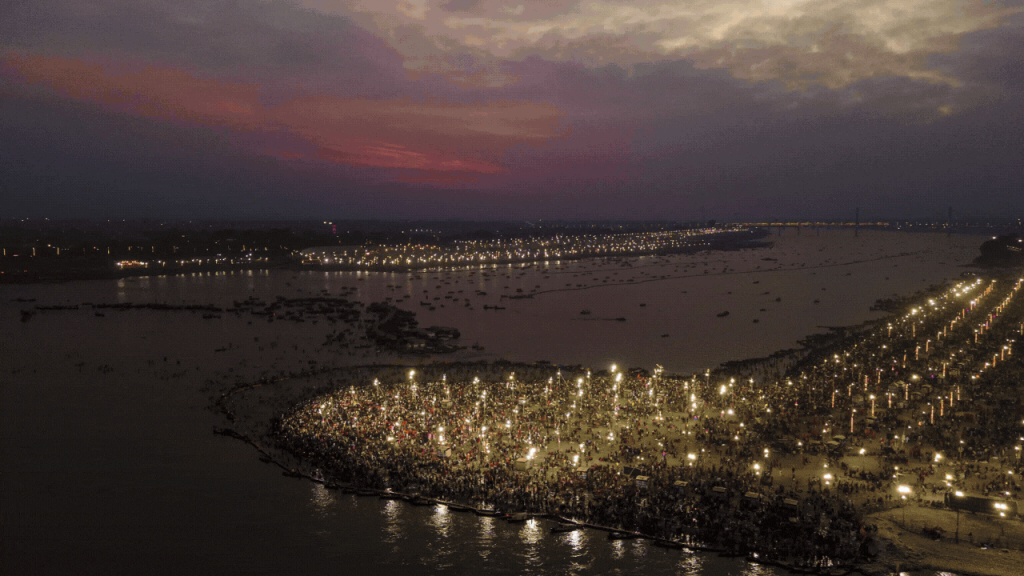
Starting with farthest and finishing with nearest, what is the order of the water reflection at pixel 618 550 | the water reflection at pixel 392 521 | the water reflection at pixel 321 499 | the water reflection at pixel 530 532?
the water reflection at pixel 321 499 < the water reflection at pixel 392 521 < the water reflection at pixel 530 532 < the water reflection at pixel 618 550

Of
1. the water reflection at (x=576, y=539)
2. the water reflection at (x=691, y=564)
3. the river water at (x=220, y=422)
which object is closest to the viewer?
the water reflection at (x=691, y=564)

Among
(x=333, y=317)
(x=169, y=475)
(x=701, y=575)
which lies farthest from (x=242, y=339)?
(x=701, y=575)

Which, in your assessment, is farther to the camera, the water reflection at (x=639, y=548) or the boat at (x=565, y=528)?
the boat at (x=565, y=528)

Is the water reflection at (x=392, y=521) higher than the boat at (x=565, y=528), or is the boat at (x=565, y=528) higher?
the boat at (x=565, y=528)

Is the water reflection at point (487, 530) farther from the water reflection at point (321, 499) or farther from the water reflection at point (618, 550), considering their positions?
the water reflection at point (321, 499)

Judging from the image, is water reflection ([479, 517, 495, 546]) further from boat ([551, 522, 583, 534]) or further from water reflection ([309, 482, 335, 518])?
water reflection ([309, 482, 335, 518])

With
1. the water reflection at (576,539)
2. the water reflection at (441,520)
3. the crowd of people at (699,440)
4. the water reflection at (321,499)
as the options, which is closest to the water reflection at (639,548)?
the crowd of people at (699,440)

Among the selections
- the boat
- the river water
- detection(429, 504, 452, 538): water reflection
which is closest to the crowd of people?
the boat

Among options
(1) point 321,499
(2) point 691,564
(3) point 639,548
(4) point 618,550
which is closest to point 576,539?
(4) point 618,550

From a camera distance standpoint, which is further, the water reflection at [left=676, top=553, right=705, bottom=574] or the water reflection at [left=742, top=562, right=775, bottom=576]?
the water reflection at [left=676, top=553, right=705, bottom=574]
